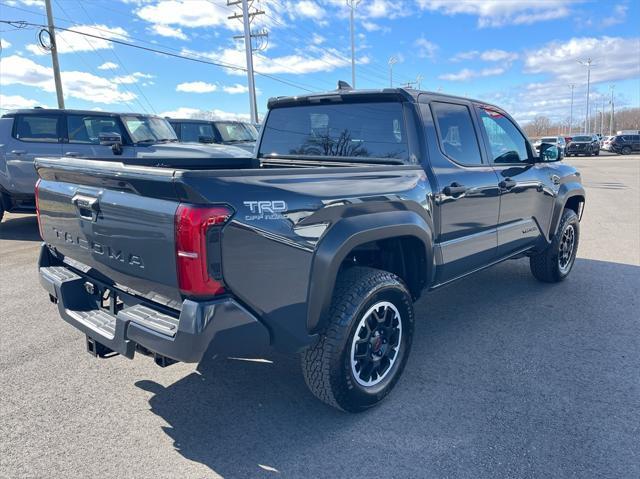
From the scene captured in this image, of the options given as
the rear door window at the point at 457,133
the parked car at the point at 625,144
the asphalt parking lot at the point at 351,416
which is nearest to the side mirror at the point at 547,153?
the rear door window at the point at 457,133

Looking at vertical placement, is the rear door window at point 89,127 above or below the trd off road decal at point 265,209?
above

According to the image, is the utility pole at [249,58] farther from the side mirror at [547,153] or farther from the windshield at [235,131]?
the side mirror at [547,153]

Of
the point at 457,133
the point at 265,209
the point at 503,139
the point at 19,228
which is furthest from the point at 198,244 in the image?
the point at 19,228

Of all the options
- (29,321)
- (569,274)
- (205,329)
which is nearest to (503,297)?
(569,274)

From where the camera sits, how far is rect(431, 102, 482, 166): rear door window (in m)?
3.65

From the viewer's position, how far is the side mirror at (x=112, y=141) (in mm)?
7699

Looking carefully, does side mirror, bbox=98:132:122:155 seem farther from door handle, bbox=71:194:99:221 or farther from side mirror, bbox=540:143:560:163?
side mirror, bbox=540:143:560:163

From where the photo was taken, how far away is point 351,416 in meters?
2.94

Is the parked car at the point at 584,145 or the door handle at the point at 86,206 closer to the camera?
the door handle at the point at 86,206

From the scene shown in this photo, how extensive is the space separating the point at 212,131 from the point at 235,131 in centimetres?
79

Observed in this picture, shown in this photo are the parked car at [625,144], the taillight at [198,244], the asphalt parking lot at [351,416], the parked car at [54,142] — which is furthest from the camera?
the parked car at [625,144]

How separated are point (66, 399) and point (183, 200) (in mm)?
1791

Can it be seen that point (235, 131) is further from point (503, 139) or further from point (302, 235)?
point (302, 235)

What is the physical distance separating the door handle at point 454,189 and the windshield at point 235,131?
35.7ft
